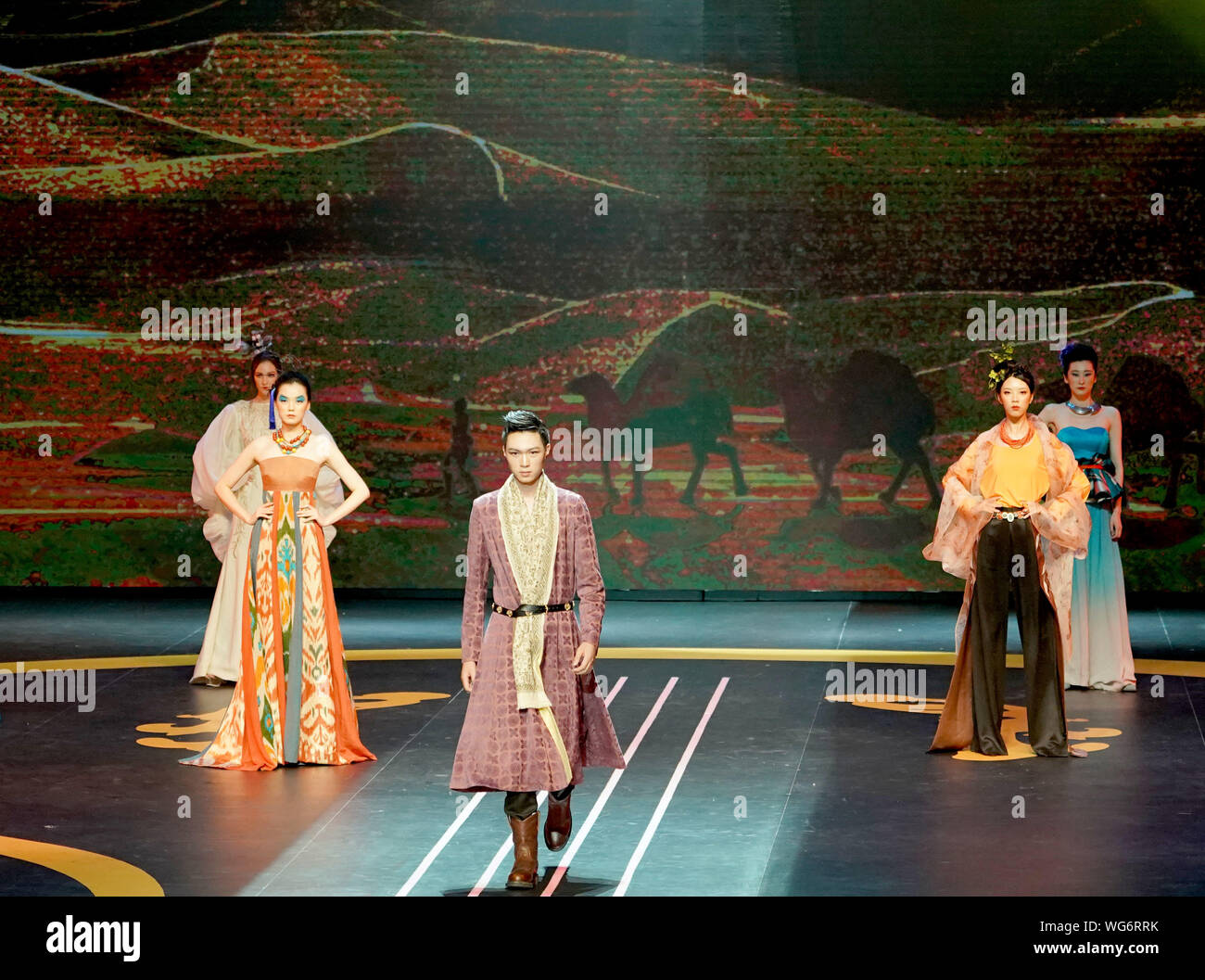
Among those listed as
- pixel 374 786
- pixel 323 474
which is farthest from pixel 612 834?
pixel 323 474

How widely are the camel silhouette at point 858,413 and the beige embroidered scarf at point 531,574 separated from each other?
22.2ft

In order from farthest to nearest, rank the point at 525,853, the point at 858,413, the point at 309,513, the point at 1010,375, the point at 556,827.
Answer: the point at 858,413 → the point at 309,513 → the point at 1010,375 → the point at 556,827 → the point at 525,853

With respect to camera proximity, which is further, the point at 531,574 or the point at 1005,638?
the point at 1005,638

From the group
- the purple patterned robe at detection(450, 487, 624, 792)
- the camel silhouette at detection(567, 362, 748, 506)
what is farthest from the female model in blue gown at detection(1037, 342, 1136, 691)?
the purple patterned robe at detection(450, 487, 624, 792)

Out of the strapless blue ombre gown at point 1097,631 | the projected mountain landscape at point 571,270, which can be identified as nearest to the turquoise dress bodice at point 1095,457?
the strapless blue ombre gown at point 1097,631

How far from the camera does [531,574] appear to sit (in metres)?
4.99

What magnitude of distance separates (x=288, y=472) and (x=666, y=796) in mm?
1893

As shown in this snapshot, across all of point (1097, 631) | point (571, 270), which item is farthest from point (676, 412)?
point (1097, 631)

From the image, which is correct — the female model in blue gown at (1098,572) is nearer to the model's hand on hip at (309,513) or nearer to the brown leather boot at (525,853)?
the model's hand on hip at (309,513)

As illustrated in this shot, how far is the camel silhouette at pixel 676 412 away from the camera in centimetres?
1166

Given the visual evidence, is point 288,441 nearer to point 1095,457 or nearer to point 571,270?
point 1095,457

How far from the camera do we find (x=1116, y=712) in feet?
25.1
